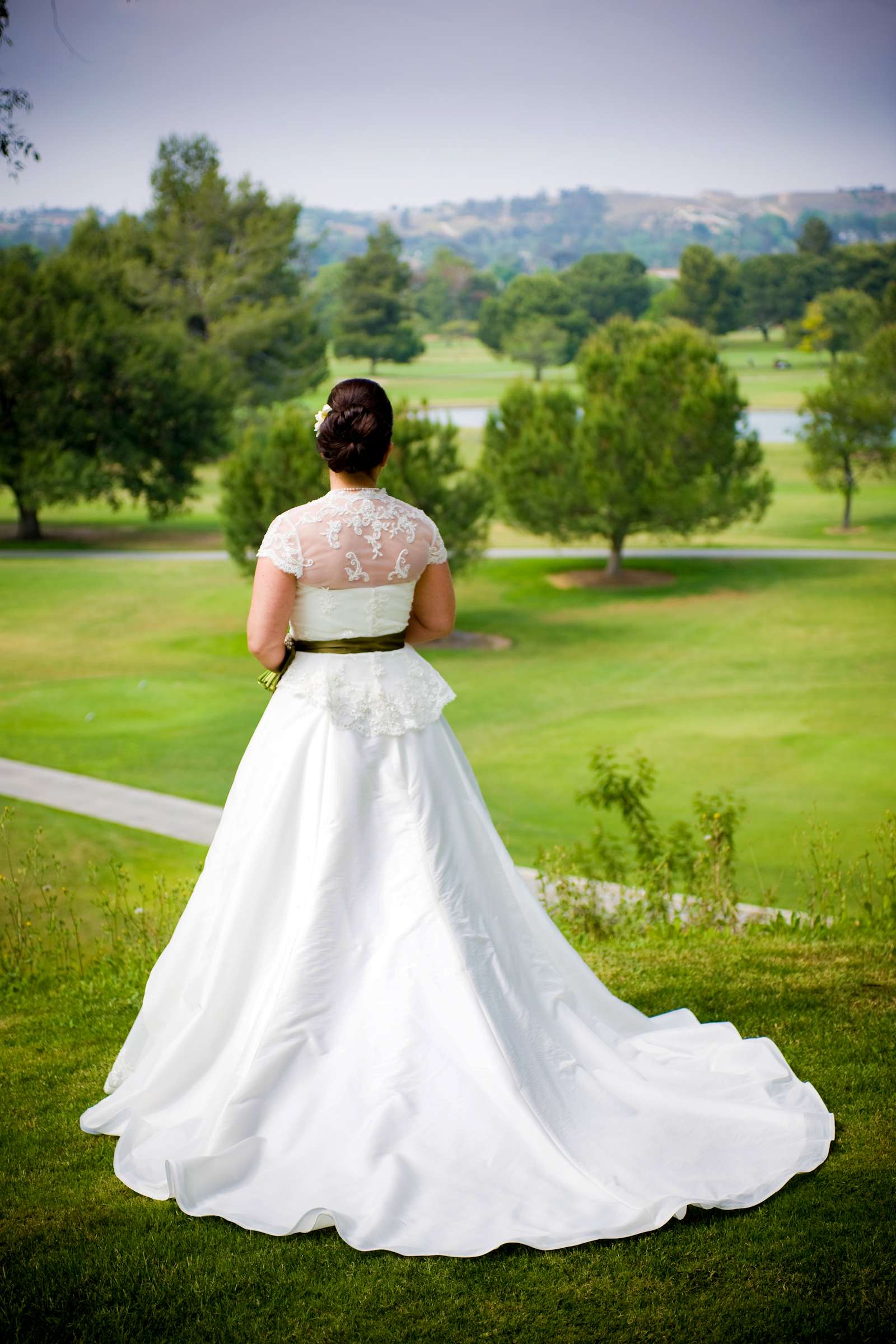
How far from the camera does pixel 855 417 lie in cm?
2575

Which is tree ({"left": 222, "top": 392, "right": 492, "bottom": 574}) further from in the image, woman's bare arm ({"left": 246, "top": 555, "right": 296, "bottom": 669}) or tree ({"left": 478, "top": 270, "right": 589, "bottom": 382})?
woman's bare arm ({"left": 246, "top": 555, "right": 296, "bottom": 669})

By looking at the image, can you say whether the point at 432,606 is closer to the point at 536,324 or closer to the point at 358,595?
the point at 358,595

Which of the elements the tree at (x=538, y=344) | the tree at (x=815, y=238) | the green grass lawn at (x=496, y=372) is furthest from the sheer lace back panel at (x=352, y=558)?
the tree at (x=538, y=344)

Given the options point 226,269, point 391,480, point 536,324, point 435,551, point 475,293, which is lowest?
point 391,480

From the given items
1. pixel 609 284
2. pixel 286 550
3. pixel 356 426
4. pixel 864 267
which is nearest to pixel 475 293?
pixel 609 284

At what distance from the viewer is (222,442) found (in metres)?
27.5

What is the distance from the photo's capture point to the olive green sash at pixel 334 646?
9.99 ft

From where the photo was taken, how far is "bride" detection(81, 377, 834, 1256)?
2625mm

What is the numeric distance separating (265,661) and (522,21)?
24606 mm

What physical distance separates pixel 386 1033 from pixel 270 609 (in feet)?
3.51

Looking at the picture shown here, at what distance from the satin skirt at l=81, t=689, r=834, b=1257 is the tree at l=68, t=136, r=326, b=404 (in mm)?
30285

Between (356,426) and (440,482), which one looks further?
(440,482)

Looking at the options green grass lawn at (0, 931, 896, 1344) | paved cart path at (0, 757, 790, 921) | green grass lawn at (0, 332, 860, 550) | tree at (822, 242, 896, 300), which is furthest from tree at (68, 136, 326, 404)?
green grass lawn at (0, 931, 896, 1344)

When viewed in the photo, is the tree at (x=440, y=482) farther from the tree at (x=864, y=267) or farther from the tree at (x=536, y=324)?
the tree at (x=536, y=324)
